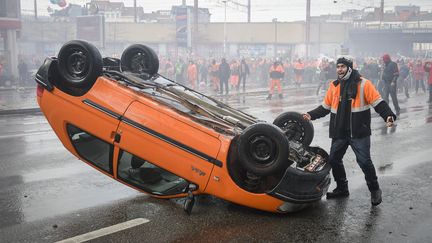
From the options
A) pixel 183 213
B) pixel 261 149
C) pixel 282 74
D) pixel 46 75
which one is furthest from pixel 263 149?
pixel 282 74

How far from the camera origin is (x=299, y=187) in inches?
203

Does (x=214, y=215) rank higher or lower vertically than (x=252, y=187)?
lower

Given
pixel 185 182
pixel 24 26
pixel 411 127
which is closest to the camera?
pixel 185 182

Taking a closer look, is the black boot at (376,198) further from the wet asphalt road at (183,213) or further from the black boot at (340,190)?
the black boot at (340,190)

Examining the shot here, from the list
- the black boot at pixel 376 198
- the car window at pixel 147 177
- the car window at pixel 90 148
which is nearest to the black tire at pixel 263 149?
the car window at pixel 147 177

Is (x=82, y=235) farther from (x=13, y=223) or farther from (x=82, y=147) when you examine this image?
(x=82, y=147)

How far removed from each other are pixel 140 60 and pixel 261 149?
3.11 metres

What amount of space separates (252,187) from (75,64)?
2.51 meters

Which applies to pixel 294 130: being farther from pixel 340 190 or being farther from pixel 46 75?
pixel 46 75

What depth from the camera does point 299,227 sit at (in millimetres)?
5098

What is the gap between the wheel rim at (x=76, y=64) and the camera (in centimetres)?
577

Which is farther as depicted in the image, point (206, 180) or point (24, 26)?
point (24, 26)

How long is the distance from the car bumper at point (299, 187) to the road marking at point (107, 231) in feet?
4.55

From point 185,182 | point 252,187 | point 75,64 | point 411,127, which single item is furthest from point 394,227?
point 411,127
